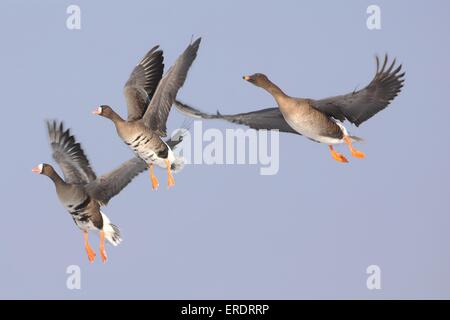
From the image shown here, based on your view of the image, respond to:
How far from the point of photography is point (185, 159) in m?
14.5

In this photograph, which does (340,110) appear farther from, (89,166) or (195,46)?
(89,166)

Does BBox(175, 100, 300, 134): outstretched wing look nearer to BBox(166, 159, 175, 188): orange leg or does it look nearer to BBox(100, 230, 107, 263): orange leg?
BBox(166, 159, 175, 188): orange leg

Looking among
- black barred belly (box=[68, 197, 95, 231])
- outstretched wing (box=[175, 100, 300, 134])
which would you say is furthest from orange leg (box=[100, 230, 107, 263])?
outstretched wing (box=[175, 100, 300, 134])

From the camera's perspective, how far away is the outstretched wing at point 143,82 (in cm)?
1445

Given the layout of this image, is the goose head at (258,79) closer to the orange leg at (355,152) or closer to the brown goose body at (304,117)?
the brown goose body at (304,117)

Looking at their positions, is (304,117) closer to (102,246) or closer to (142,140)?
(142,140)

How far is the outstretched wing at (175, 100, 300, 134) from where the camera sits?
13922mm

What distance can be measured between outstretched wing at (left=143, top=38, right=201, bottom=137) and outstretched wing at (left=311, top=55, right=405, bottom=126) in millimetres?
1701

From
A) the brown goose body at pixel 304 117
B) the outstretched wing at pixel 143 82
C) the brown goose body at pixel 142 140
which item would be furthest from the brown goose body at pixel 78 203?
the brown goose body at pixel 304 117

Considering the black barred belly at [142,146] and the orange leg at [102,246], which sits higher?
the black barred belly at [142,146]

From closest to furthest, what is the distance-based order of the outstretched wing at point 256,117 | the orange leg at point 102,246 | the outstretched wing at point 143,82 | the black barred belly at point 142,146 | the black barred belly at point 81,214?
1. the black barred belly at point 142,146
2. the outstretched wing at point 256,117
3. the outstretched wing at point 143,82
4. the black barred belly at point 81,214
5. the orange leg at point 102,246

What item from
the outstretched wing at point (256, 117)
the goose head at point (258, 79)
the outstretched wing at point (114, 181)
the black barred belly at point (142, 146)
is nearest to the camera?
the goose head at point (258, 79)

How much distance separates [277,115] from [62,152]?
2.90 metres

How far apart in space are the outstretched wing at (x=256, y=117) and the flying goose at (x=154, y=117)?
251mm
